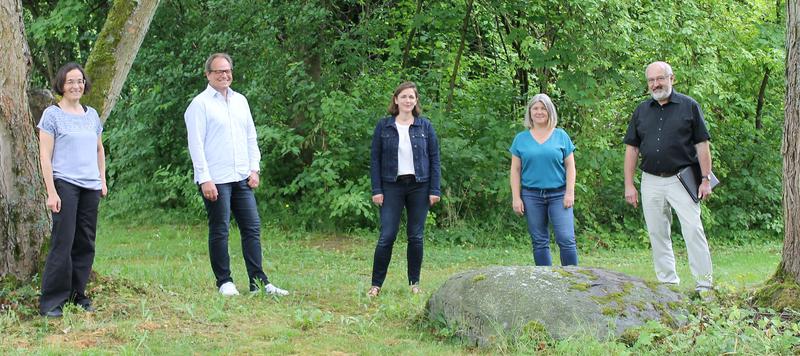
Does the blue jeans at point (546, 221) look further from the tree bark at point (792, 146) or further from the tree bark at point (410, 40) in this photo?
the tree bark at point (410, 40)

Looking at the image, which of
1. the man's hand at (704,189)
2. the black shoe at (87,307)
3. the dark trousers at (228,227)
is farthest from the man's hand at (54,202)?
the man's hand at (704,189)

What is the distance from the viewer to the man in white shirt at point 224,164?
23.2 ft

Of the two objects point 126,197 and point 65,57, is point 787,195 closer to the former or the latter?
point 126,197

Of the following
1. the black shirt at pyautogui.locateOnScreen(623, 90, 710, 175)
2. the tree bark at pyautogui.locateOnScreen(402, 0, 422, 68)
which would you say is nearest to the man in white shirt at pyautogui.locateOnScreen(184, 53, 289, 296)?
the black shirt at pyautogui.locateOnScreen(623, 90, 710, 175)

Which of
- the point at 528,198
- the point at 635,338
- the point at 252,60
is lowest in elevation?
the point at 635,338

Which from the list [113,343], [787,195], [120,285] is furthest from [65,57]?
[787,195]

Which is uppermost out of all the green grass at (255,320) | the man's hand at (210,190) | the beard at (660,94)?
the beard at (660,94)

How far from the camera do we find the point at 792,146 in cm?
616

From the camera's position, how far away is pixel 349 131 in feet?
44.1

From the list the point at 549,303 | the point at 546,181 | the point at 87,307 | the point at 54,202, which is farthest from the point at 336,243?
the point at 549,303

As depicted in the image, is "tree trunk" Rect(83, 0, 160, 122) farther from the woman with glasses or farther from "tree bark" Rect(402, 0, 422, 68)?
"tree bark" Rect(402, 0, 422, 68)

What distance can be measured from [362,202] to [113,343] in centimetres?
729

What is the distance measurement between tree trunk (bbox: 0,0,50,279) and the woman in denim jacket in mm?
2600

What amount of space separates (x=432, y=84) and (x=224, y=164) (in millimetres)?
7688
